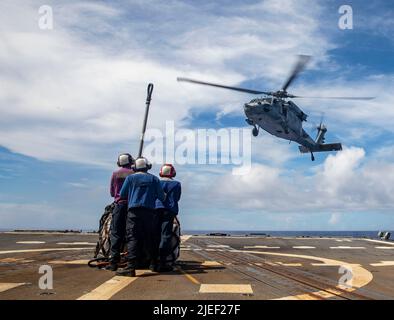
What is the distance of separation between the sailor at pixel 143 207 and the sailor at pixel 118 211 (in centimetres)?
42

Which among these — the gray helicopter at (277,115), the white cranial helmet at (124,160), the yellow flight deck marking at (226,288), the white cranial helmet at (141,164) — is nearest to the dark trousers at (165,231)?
the white cranial helmet at (141,164)

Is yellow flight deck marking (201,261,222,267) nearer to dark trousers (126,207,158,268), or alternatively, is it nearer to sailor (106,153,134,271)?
dark trousers (126,207,158,268)

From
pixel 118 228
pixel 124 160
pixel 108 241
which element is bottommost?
pixel 108 241

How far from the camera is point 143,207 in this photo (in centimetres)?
1095

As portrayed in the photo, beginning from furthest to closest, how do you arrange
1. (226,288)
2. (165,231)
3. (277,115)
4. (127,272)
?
Result: (277,115), (165,231), (127,272), (226,288)

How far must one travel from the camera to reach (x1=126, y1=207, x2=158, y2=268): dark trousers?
10.5 meters

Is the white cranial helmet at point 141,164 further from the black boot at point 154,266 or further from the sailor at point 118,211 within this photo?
the black boot at point 154,266

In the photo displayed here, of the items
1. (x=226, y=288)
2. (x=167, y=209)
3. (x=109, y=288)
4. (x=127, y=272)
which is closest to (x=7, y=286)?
(x=109, y=288)

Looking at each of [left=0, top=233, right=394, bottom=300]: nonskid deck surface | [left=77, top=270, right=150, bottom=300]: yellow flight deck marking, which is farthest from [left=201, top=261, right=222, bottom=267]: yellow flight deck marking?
[left=77, top=270, right=150, bottom=300]: yellow flight deck marking

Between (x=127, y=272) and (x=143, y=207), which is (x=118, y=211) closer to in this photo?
(x=143, y=207)

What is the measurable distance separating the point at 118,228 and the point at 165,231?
49.0 inches

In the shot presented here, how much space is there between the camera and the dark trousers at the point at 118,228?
11.2 meters
